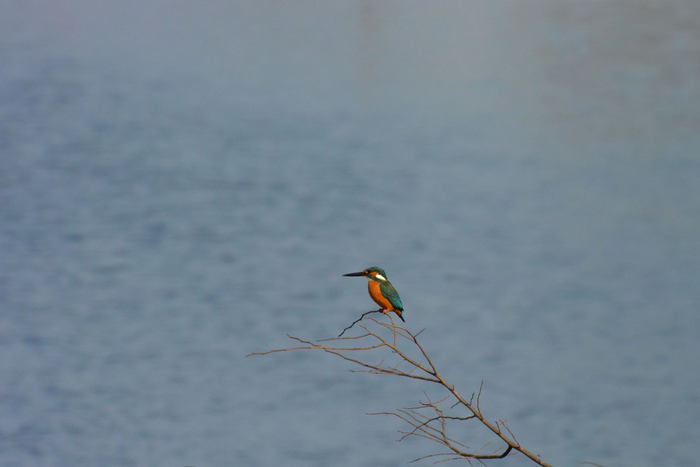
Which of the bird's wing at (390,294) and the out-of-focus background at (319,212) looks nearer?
the bird's wing at (390,294)

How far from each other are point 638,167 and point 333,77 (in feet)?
22.6

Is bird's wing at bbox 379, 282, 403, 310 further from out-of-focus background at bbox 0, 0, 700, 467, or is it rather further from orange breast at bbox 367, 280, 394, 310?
out-of-focus background at bbox 0, 0, 700, 467

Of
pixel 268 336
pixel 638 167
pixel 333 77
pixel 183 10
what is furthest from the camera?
pixel 183 10

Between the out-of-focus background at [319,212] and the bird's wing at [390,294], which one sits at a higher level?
the bird's wing at [390,294]

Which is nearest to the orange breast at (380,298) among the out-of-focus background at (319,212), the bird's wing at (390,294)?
the bird's wing at (390,294)

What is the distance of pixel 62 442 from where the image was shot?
42.8 feet

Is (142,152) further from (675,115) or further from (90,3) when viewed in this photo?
(90,3)

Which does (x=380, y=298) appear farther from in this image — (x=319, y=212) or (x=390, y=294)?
(x=319, y=212)

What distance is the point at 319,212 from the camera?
18.6 meters

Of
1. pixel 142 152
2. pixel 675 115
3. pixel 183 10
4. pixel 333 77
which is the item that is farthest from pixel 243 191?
pixel 183 10

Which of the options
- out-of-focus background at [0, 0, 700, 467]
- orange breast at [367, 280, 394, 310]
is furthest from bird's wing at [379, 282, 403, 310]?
out-of-focus background at [0, 0, 700, 467]

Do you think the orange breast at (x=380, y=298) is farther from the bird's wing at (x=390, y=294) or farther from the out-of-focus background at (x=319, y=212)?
the out-of-focus background at (x=319, y=212)

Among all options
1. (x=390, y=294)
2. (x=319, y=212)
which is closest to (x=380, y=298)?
(x=390, y=294)

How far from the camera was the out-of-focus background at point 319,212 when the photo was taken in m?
13.6
